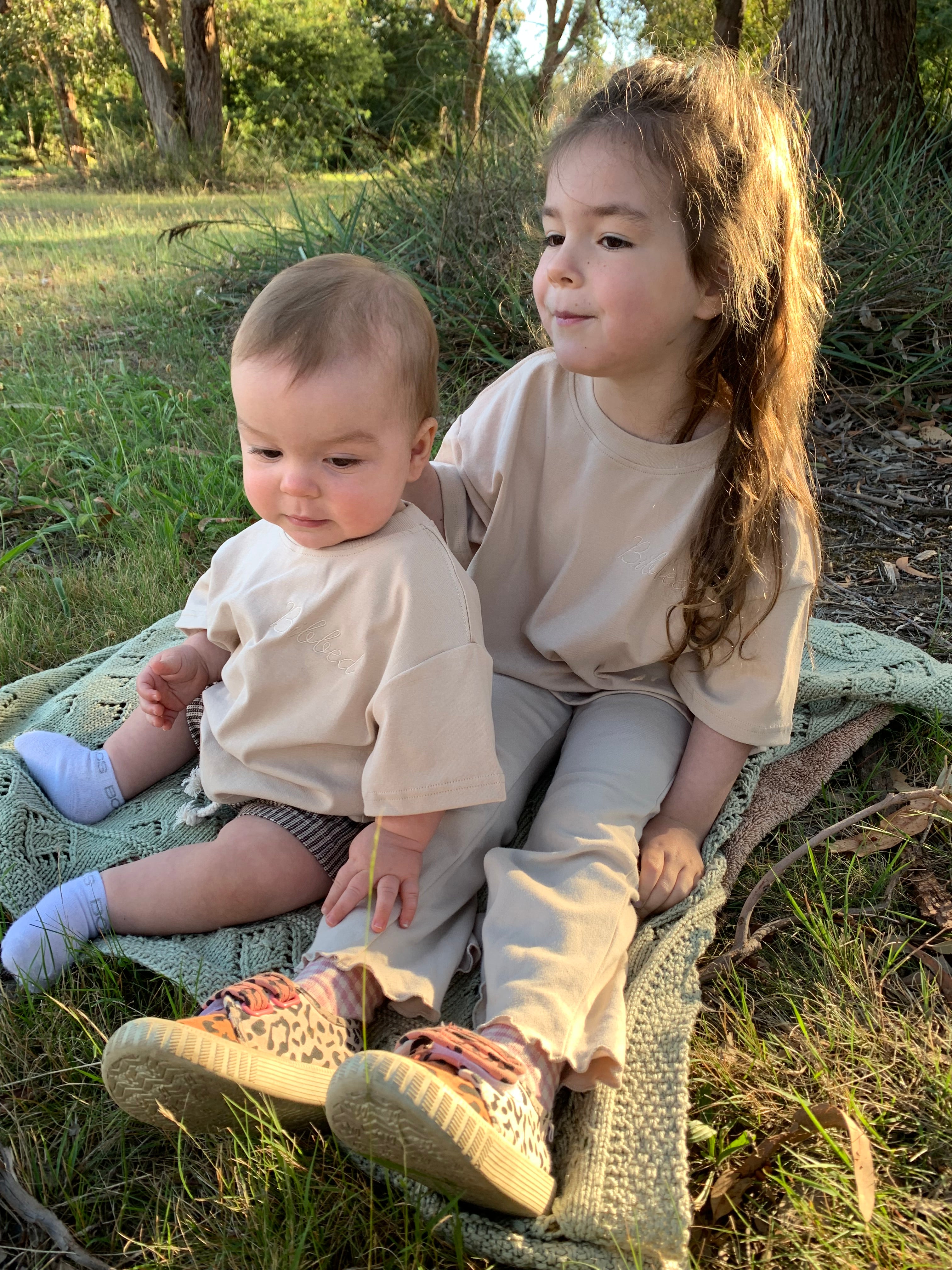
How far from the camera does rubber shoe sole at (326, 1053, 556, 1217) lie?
45.9 inches

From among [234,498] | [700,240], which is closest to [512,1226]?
[700,240]

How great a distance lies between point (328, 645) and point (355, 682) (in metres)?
0.09

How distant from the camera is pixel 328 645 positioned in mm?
1728

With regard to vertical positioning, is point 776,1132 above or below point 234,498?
below

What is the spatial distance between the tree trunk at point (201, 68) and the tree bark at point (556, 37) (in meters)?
4.79

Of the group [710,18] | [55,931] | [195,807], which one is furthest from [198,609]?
[710,18]

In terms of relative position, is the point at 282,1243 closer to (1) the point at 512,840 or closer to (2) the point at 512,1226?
(2) the point at 512,1226

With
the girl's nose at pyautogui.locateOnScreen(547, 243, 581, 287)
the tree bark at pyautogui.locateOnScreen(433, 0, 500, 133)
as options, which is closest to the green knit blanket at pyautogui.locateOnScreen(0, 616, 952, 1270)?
the girl's nose at pyautogui.locateOnScreen(547, 243, 581, 287)

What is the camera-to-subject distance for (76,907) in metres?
1.74

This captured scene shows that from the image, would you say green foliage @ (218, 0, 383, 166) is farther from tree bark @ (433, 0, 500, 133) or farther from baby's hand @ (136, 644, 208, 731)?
baby's hand @ (136, 644, 208, 731)

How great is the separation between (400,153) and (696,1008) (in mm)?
4814

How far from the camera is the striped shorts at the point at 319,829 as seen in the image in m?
1.77

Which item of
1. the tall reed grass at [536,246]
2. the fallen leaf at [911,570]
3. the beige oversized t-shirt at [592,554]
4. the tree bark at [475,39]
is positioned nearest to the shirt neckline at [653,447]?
the beige oversized t-shirt at [592,554]

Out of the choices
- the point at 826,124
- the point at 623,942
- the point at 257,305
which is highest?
the point at 826,124
